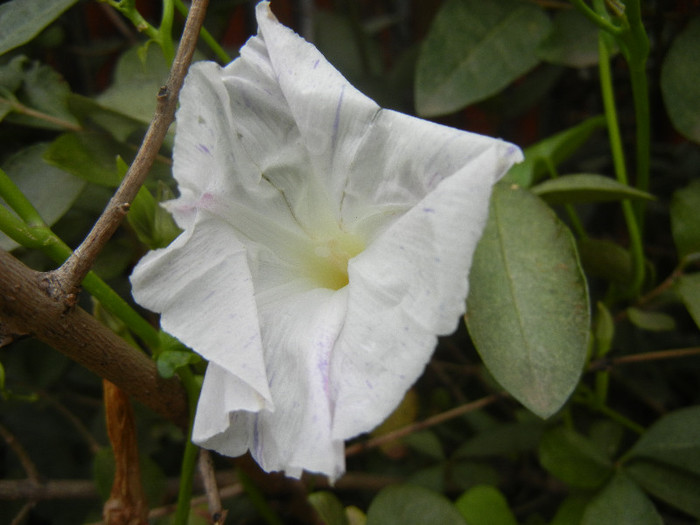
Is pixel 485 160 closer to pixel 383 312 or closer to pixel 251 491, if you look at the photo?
pixel 383 312

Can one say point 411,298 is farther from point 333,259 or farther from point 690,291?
point 690,291

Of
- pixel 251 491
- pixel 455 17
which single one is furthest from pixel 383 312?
pixel 455 17

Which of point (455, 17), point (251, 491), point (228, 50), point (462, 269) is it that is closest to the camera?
point (462, 269)

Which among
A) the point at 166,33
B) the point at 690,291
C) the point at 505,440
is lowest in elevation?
the point at 505,440

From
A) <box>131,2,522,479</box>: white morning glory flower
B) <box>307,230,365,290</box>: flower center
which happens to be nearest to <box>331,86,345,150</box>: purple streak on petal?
<box>131,2,522,479</box>: white morning glory flower

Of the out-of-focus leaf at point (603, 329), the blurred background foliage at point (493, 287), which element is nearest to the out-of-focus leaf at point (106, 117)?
the blurred background foliage at point (493, 287)

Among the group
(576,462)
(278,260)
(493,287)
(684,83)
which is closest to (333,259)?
(278,260)
